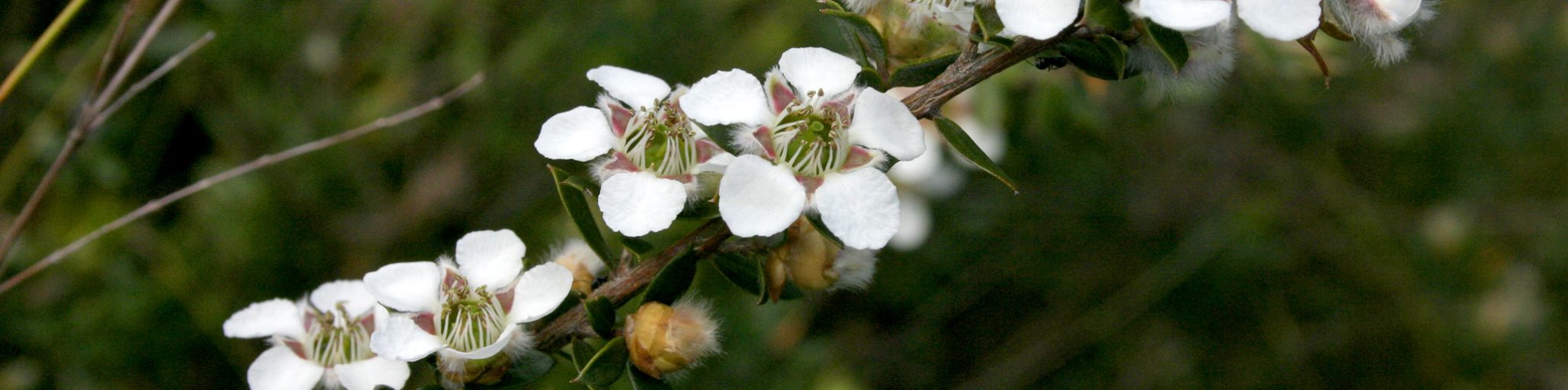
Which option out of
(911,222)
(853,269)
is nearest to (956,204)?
(911,222)

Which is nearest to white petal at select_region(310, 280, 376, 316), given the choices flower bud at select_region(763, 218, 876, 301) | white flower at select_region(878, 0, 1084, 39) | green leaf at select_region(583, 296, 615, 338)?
green leaf at select_region(583, 296, 615, 338)

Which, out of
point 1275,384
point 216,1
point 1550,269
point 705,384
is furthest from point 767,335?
point 1550,269

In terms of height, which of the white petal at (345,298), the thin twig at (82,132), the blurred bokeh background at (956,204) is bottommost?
the blurred bokeh background at (956,204)

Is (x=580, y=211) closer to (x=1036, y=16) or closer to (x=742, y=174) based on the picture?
(x=742, y=174)

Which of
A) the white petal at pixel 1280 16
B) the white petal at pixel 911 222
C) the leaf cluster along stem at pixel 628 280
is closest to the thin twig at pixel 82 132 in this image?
the leaf cluster along stem at pixel 628 280

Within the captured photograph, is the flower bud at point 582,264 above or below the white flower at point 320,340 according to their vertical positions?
below

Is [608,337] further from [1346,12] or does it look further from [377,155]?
[377,155]

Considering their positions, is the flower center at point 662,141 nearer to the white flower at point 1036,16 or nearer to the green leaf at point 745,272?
the green leaf at point 745,272

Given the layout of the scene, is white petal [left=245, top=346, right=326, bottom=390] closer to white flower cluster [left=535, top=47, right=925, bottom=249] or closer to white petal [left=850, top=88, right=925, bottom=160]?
white flower cluster [left=535, top=47, right=925, bottom=249]
